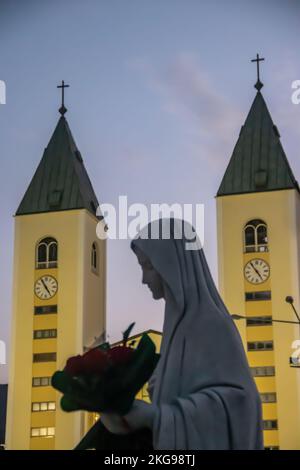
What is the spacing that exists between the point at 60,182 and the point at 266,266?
9257mm

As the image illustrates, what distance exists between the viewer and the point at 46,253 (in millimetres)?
36344

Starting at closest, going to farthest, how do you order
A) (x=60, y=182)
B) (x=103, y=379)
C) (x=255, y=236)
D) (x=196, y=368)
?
(x=103, y=379)
(x=196, y=368)
(x=255, y=236)
(x=60, y=182)

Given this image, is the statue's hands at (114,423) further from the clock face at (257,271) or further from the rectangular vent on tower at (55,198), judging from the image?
the rectangular vent on tower at (55,198)

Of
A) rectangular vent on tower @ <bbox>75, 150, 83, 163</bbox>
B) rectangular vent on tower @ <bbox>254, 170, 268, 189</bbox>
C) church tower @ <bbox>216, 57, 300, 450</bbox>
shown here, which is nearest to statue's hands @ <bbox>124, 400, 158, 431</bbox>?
church tower @ <bbox>216, 57, 300, 450</bbox>

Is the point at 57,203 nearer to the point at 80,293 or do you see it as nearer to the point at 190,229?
the point at 80,293

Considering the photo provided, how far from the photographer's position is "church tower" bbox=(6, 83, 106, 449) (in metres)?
33.9

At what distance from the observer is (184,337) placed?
10.4 feet

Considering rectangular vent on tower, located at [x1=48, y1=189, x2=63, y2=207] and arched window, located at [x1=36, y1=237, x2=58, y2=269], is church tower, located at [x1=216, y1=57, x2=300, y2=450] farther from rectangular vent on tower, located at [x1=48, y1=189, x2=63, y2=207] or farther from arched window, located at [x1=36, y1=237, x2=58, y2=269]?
arched window, located at [x1=36, y1=237, x2=58, y2=269]

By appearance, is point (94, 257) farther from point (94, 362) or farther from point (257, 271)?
point (94, 362)

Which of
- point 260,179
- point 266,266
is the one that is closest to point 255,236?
point 266,266

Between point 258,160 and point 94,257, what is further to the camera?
point 94,257
